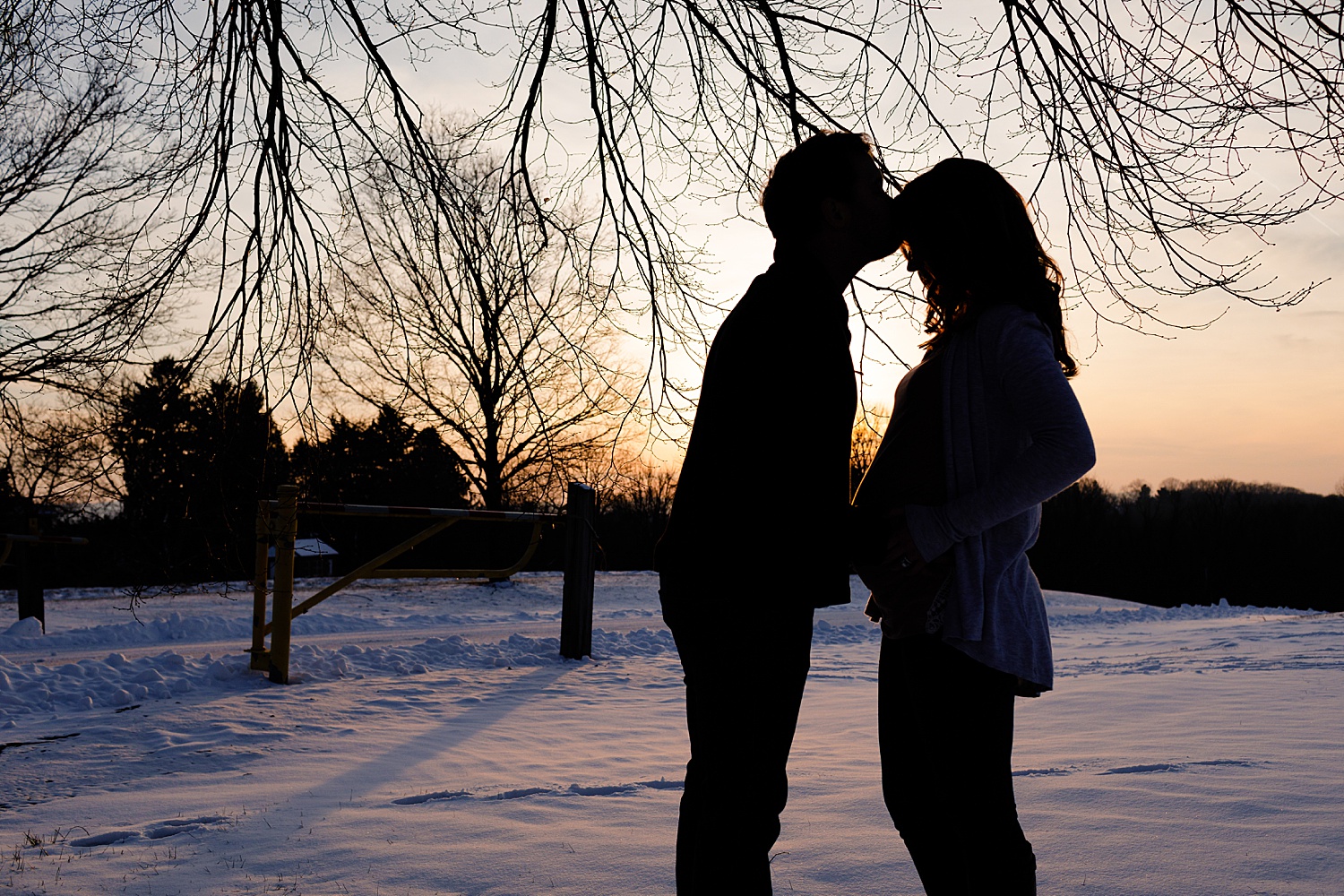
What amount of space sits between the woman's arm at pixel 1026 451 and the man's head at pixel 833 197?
33 cm

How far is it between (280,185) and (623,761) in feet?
10.9

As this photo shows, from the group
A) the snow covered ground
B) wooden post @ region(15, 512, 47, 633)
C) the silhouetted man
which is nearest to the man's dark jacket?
the silhouetted man

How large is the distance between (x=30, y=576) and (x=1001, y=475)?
1227 cm

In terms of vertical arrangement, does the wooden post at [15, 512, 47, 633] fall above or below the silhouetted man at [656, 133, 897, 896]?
below

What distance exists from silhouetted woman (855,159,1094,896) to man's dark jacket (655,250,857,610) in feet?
0.54

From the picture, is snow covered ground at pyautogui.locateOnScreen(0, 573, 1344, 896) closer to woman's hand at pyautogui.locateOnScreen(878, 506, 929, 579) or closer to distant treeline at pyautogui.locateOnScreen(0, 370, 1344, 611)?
woman's hand at pyautogui.locateOnScreen(878, 506, 929, 579)

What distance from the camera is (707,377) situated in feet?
5.84

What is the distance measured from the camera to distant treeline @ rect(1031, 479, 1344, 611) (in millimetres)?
34156

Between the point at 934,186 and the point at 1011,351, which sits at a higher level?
the point at 934,186

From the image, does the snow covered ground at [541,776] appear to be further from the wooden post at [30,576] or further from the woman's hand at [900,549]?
the wooden post at [30,576]

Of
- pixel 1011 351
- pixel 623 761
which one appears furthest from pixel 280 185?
pixel 1011 351

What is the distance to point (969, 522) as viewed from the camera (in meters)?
1.73

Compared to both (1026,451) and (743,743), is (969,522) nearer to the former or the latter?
(1026,451)

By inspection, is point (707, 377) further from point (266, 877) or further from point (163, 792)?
point (163, 792)
